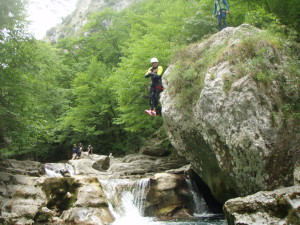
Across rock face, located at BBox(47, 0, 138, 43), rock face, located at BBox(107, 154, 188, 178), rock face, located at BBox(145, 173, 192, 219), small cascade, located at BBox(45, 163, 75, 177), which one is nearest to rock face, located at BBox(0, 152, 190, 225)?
rock face, located at BBox(145, 173, 192, 219)

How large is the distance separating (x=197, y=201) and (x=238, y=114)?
5.70 meters

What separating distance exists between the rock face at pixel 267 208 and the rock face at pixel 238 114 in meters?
1.34

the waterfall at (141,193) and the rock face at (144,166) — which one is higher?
the rock face at (144,166)

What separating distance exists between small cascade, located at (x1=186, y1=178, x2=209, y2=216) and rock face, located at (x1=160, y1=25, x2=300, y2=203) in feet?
4.83

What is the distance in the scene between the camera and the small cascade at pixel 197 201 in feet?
37.3

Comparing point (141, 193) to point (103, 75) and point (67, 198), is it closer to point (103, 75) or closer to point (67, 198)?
point (67, 198)

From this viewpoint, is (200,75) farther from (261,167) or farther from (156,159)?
(156,159)

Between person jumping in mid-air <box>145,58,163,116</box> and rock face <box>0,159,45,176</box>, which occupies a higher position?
person jumping in mid-air <box>145,58,163,116</box>

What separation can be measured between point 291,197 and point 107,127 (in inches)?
879

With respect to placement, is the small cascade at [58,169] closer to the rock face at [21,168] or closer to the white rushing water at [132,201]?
the rock face at [21,168]

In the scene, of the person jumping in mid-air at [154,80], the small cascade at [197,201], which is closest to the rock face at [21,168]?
the person jumping in mid-air at [154,80]

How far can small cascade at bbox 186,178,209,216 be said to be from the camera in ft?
37.3

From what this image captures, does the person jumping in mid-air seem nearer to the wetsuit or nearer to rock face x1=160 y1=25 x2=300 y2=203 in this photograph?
the wetsuit

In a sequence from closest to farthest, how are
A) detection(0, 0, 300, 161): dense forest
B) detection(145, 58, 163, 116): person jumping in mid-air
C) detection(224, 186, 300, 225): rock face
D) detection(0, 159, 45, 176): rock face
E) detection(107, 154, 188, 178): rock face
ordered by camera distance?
detection(224, 186, 300, 225): rock face < detection(145, 58, 163, 116): person jumping in mid-air < detection(0, 0, 300, 161): dense forest < detection(0, 159, 45, 176): rock face < detection(107, 154, 188, 178): rock face
